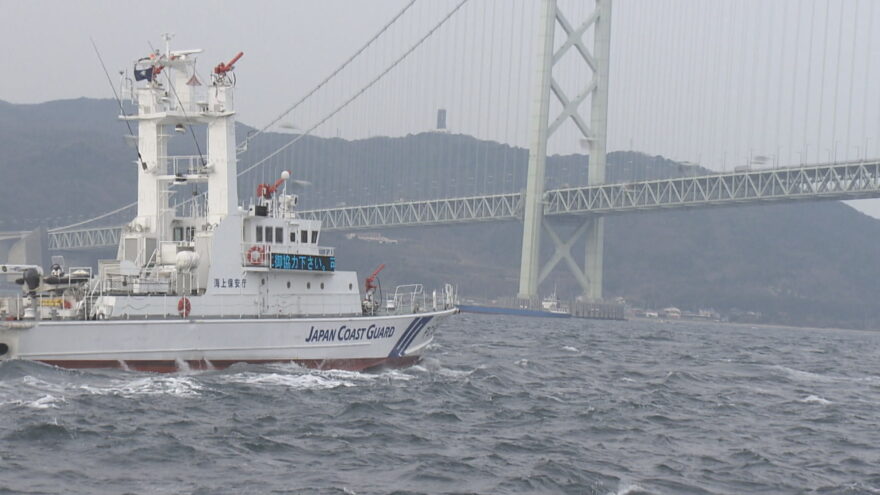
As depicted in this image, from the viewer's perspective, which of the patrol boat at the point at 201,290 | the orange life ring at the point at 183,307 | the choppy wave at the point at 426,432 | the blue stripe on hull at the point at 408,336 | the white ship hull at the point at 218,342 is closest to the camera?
the choppy wave at the point at 426,432

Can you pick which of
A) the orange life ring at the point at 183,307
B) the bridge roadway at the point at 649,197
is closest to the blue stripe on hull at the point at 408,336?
the orange life ring at the point at 183,307

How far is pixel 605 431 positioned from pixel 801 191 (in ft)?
240

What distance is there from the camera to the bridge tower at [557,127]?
Answer: 98.6 m

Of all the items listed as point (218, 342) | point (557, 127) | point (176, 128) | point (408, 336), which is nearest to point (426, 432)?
point (218, 342)

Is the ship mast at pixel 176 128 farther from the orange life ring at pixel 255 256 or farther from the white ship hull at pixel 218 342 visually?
the white ship hull at pixel 218 342

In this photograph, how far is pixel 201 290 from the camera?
29938 millimetres

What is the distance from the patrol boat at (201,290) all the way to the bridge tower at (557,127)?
2606 inches

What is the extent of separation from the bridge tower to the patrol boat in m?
66.2

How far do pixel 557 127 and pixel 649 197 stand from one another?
13989 mm

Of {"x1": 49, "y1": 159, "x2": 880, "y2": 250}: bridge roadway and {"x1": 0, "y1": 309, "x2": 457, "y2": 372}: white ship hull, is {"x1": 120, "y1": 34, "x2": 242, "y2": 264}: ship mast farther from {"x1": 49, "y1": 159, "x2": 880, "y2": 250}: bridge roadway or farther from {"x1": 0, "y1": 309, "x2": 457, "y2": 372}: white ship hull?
{"x1": 49, "y1": 159, "x2": 880, "y2": 250}: bridge roadway

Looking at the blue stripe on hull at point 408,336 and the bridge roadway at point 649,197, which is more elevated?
the bridge roadway at point 649,197

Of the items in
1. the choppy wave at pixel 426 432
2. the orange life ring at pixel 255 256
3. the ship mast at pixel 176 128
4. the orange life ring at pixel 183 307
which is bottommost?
the choppy wave at pixel 426 432

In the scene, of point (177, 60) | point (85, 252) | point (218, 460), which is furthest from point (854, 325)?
point (218, 460)

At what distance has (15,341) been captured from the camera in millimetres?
26766
